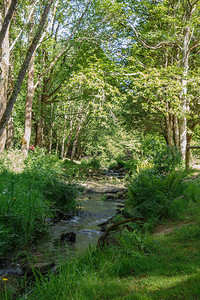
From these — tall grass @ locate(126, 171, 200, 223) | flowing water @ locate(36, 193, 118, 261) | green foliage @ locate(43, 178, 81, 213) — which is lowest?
flowing water @ locate(36, 193, 118, 261)

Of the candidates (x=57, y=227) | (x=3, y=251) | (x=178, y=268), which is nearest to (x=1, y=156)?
(x=57, y=227)

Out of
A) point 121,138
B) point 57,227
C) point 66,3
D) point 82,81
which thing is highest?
point 66,3

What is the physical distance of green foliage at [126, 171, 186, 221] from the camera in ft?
18.3

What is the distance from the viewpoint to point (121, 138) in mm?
28031

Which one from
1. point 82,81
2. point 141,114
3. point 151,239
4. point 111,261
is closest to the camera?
point 111,261

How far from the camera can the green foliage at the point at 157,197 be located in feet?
18.3

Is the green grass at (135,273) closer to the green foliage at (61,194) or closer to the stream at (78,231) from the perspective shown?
the stream at (78,231)

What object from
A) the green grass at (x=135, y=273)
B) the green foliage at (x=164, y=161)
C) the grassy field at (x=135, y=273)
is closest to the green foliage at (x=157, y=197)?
the green foliage at (x=164, y=161)

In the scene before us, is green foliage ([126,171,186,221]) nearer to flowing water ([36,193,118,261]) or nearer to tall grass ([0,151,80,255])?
flowing water ([36,193,118,261])

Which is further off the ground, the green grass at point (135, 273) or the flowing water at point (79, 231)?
the green grass at point (135, 273)

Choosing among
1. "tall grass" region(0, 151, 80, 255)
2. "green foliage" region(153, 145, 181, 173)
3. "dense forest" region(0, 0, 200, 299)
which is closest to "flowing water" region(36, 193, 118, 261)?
"dense forest" region(0, 0, 200, 299)

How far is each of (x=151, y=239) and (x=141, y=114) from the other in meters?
15.5

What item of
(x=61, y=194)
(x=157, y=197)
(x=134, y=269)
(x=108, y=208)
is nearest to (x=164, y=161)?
(x=157, y=197)

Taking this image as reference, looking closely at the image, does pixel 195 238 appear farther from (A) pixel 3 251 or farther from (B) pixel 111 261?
(A) pixel 3 251
